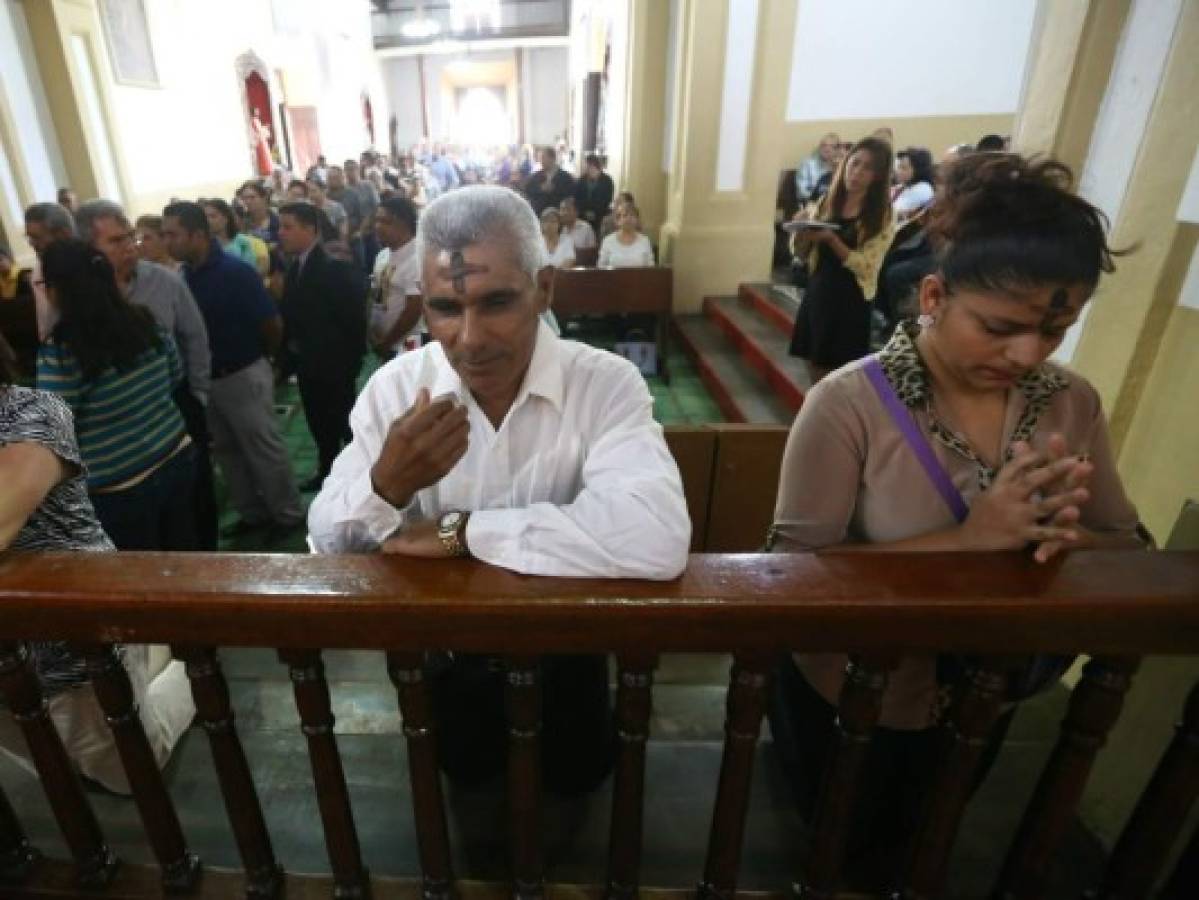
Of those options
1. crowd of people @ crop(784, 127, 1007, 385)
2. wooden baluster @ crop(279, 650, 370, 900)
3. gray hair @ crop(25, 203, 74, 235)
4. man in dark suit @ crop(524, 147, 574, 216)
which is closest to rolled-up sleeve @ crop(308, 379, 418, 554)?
wooden baluster @ crop(279, 650, 370, 900)

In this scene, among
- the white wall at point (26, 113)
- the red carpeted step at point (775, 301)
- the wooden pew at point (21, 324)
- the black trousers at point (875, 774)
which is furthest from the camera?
the white wall at point (26, 113)

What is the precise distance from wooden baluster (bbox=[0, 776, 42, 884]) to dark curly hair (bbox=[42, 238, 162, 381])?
4.93 feet

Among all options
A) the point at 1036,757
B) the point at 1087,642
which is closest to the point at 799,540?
the point at 1087,642

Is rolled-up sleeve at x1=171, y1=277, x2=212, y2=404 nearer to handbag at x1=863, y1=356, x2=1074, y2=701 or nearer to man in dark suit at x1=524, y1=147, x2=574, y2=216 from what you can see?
handbag at x1=863, y1=356, x2=1074, y2=701

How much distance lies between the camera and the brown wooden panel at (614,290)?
20.8 ft

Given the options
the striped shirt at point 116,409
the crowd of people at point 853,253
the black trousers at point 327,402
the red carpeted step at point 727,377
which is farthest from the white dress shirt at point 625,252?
the striped shirt at point 116,409

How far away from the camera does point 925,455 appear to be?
1173 mm

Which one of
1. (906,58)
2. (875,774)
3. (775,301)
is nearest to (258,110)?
(906,58)

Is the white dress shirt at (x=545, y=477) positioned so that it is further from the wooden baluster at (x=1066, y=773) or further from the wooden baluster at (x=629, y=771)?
the wooden baluster at (x=1066, y=773)

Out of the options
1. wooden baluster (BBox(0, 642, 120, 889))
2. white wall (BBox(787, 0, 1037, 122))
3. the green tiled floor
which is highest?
white wall (BBox(787, 0, 1037, 122))

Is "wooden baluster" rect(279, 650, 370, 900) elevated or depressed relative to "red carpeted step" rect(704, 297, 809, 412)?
elevated

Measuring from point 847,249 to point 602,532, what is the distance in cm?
301

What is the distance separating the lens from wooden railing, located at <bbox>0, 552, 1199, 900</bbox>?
86 centimetres

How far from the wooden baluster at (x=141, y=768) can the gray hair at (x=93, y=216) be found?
8.44 feet
